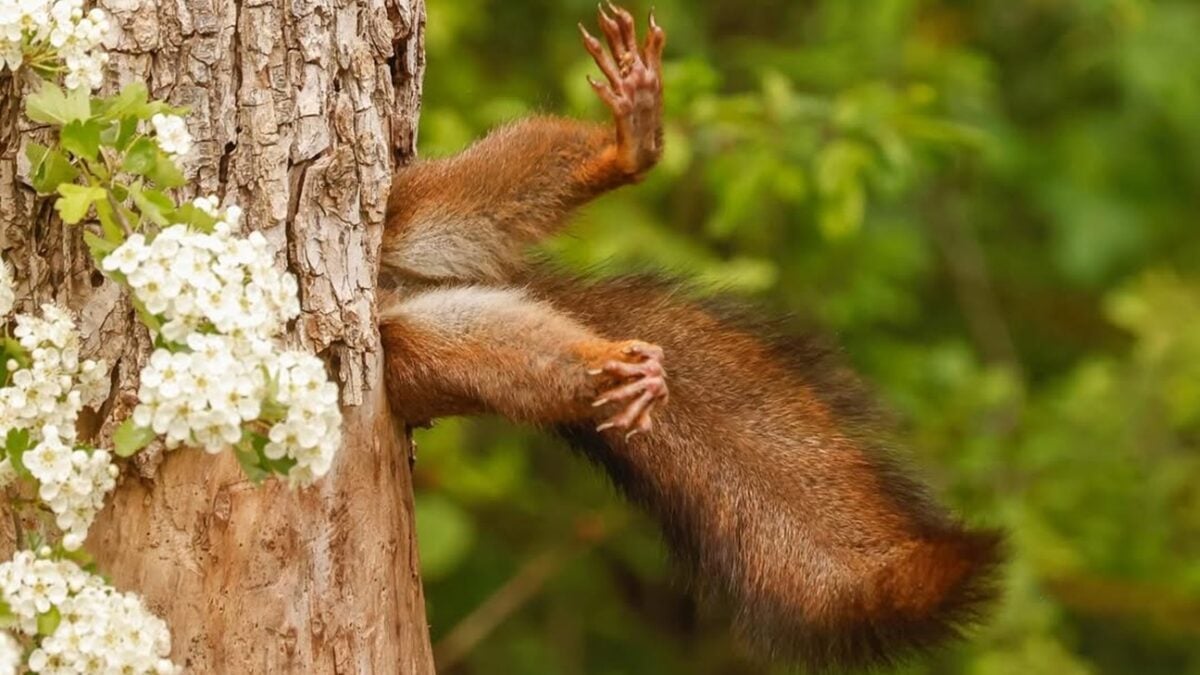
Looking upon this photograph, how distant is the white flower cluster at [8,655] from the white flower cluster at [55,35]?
2.27ft

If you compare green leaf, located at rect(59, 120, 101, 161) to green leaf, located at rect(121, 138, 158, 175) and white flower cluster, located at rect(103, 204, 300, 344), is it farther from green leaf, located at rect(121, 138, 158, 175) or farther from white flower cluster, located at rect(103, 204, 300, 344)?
white flower cluster, located at rect(103, 204, 300, 344)

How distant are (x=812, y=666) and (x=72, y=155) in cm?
136

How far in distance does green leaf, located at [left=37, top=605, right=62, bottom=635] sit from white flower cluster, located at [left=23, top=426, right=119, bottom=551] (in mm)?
85

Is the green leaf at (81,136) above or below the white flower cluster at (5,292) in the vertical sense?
above

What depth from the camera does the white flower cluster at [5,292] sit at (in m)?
2.40

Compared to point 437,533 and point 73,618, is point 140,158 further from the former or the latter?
point 437,533

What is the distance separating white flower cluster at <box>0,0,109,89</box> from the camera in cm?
233

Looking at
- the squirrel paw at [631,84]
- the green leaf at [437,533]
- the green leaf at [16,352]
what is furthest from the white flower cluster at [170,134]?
the green leaf at [437,533]

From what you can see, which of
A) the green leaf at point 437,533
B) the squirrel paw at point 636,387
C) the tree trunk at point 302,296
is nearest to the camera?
the tree trunk at point 302,296

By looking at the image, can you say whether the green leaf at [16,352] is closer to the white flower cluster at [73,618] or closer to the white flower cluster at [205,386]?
the white flower cluster at [73,618]

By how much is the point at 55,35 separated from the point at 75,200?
23 centimetres

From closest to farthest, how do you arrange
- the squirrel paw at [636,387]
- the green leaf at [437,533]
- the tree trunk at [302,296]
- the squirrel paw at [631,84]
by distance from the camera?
1. the tree trunk at [302,296]
2. the squirrel paw at [636,387]
3. the squirrel paw at [631,84]
4. the green leaf at [437,533]

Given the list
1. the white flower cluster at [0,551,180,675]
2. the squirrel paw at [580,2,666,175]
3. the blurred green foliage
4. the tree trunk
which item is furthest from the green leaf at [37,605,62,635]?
the blurred green foliage

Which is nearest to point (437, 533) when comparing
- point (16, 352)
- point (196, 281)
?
point (16, 352)
